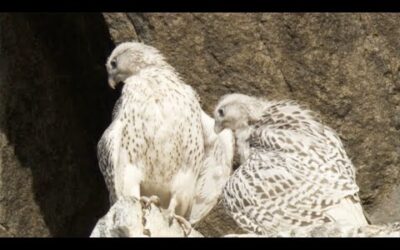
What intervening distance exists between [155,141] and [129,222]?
111 centimetres

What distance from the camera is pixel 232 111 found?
23.4 feet

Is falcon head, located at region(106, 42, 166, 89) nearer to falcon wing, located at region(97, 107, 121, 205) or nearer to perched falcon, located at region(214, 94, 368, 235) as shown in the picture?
falcon wing, located at region(97, 107, 121, 205)

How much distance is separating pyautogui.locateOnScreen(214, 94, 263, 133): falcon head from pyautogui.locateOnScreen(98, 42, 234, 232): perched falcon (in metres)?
0.10

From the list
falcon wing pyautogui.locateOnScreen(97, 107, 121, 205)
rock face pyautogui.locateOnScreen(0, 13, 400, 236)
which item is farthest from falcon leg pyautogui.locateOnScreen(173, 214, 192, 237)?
rock face pyautogui.locateOnScreen(0, 13, 400, 236)

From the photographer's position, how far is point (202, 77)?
307 inches

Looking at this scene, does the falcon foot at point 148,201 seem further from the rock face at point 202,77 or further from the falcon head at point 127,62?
the rock face at point 202,77

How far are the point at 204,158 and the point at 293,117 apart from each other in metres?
0.54

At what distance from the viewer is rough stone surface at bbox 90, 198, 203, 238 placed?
5898mm

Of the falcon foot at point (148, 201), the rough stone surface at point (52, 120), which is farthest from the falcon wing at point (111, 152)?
the rough stone surface at point (52, 120)

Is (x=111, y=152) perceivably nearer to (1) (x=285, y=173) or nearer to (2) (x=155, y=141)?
(2) (x=155, y=141)

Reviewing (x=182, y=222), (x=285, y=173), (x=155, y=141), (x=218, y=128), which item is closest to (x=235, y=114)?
(x=218, y=128)

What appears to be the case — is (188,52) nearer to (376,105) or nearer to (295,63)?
(295,63)
